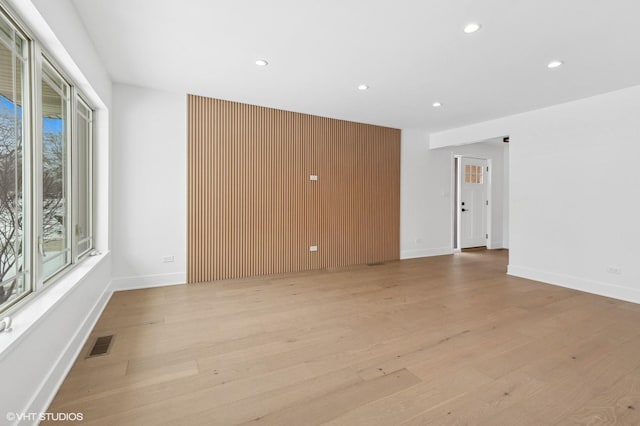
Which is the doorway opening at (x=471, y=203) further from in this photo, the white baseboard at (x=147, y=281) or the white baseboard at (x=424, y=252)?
the white baseboard at (x=147, y=281)

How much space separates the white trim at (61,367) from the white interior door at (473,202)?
703 centimetres

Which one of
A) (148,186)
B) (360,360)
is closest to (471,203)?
(360,360)

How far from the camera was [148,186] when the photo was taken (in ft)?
12.8

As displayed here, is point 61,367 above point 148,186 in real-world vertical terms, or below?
below

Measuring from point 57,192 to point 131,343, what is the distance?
54.0 inches

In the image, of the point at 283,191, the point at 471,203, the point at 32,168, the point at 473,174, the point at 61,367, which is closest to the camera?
the point at 32,168

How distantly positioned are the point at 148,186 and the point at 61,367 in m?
2.47

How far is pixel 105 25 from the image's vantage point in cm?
248

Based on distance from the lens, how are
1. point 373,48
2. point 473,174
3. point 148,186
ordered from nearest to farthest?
point 373,48, point 148,186, point 473,174

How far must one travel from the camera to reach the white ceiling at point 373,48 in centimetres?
222

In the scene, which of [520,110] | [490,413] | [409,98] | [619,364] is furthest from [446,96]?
[490,413]

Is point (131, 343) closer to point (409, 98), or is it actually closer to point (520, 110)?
point (409, 98)

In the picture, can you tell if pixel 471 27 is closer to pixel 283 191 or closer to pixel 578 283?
pixel 283 191

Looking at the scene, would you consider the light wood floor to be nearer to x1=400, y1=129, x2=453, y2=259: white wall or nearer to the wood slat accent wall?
the wood slat accent wall
